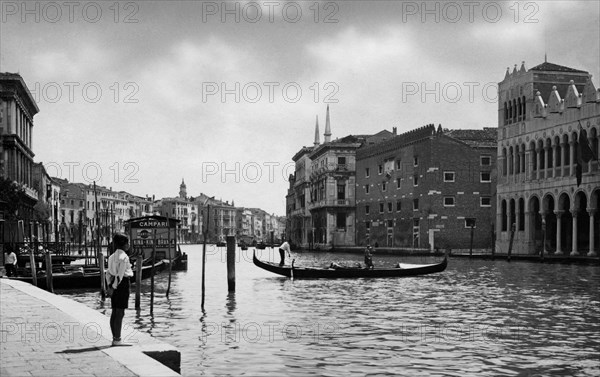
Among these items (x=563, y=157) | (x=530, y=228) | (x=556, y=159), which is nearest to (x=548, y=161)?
(x=556, y=159)

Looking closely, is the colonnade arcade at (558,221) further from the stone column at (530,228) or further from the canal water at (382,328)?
the canal water at (382,328)

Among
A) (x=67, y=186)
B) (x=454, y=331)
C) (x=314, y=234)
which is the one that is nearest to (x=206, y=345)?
(x=454, y=331)

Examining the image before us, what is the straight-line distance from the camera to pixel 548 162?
4703 cm

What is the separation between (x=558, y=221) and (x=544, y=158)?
4.38m

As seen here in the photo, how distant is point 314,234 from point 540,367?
76727 millimetres

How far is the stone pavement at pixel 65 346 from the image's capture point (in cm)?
740

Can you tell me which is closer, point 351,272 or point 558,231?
point 351,272

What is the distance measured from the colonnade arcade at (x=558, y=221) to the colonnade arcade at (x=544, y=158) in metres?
1.33

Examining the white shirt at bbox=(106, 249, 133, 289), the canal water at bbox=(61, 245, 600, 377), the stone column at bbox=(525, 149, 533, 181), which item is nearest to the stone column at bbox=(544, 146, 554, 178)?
the stone column at bbox=(525, 149, 533, 181)

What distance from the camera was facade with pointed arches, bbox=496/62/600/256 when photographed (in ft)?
139

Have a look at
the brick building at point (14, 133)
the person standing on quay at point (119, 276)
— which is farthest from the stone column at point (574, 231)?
the person standing on quay at point (119, 276)

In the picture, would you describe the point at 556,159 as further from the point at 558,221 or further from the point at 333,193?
the point at 333,193

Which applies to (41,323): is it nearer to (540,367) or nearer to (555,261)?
(540,367)

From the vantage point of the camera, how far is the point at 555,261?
136 ft
